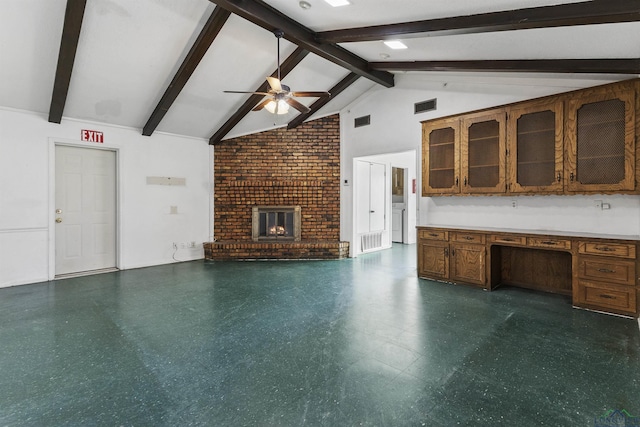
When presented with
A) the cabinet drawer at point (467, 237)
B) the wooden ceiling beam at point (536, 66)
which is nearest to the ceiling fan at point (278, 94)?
the wooden ceiling beam at point (536, 66)

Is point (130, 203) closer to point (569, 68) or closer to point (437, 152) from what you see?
point (437, 152)

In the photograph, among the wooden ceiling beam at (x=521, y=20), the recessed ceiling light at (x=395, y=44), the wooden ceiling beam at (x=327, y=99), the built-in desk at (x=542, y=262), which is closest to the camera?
the wooden ceiling beam at (x=521, y=20)

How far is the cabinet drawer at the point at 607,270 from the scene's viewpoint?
340 cm

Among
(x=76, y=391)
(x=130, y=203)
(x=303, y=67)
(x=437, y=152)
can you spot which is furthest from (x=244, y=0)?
(x=130, y=203)

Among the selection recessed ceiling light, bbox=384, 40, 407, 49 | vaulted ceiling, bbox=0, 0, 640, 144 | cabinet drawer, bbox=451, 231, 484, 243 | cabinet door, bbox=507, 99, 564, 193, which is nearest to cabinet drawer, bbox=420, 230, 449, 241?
cabinet drawer, bbox=451, 231, 484, 243

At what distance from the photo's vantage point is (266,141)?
7.09 meters

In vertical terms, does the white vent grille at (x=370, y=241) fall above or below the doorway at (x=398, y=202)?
below

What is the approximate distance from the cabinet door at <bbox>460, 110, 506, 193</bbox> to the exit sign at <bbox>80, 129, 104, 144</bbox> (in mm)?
5914

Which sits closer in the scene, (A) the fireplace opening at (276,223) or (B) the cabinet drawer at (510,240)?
(B) the cabinet drawer at (510,240)

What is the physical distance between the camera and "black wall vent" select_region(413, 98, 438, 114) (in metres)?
5.45

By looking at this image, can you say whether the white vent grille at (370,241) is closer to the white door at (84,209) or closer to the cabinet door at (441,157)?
the cabinet door at (441,157)

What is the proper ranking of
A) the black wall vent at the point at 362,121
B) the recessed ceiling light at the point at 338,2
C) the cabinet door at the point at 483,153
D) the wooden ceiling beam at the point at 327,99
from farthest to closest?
the black wall vent at the point at 362,121, the wooden ceiling beam at the point at 327,99, the cabinet door at the point at 483,153, the recessed ceiling light at the point at 338,2

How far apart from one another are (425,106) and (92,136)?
5.67 metres

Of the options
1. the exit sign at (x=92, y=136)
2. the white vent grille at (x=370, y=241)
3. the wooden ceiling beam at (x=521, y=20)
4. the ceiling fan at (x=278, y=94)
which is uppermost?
the wooden ceiling beam at (x=521, y=20)
